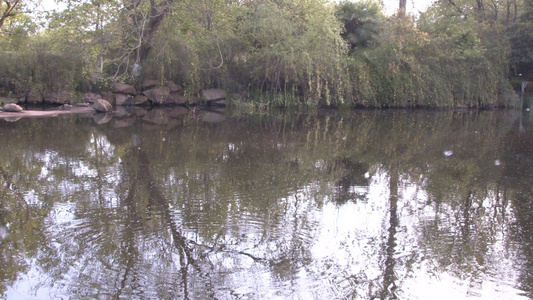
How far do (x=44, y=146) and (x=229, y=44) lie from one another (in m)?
12.1

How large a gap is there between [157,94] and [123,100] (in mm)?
1487

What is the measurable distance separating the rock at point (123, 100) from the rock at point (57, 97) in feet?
6.85

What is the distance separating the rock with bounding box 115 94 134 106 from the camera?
19438mm

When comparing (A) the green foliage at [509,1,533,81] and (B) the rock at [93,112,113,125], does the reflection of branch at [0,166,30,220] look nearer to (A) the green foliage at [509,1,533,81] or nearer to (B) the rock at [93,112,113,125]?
(B) the rock at [93,112,113,125]

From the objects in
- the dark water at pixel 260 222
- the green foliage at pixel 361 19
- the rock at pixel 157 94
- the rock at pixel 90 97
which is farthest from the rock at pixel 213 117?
the green foliage at pixel 361 19

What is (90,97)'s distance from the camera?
19797mm

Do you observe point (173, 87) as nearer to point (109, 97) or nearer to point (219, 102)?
point (219, 102)

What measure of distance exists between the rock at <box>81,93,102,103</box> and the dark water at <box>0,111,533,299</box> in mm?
10583

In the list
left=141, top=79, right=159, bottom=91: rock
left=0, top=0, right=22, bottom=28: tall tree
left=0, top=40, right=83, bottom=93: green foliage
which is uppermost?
left=0, top=0, right=22, bottom=28: tall tree

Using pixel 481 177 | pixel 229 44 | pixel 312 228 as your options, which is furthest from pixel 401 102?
pixel 312 228

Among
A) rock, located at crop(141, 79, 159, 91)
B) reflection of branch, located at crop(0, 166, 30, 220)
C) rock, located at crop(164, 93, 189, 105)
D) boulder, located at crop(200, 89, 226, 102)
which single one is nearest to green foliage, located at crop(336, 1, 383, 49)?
boulder, located at crop(200, 89, 226, 102)

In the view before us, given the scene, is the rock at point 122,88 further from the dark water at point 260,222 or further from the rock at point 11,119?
the dark water at point 260,222

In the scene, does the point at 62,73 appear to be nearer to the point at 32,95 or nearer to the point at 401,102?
the point at 32,95

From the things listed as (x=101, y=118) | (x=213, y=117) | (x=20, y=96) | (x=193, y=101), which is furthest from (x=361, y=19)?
(x=20, y=96)
